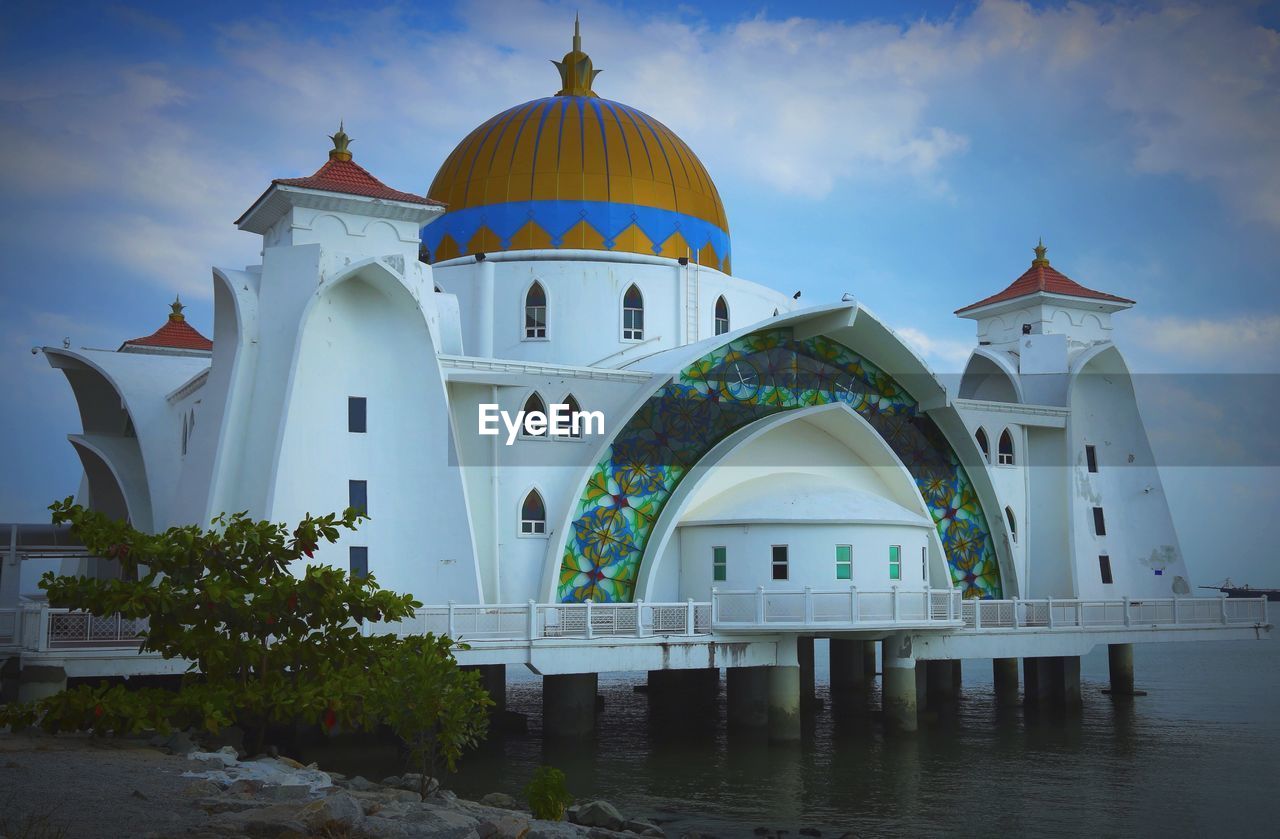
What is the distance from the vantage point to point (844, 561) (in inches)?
1055

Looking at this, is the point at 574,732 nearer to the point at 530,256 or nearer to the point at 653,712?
the point at 653,712

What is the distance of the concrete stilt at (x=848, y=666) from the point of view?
37.2 m

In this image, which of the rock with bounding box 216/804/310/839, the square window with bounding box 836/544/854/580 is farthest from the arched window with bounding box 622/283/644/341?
the rock with bounding box 216/804/310/839

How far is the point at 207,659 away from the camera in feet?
58.1

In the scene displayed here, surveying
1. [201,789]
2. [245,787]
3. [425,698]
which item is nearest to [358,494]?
[425,698]

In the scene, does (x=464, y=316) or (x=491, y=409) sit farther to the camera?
(x=464, y=316)

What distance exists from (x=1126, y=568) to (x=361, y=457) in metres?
20.7

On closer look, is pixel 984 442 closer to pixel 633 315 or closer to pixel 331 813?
pixel 633 315

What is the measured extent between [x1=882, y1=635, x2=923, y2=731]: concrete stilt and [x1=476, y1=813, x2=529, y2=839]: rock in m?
13.6

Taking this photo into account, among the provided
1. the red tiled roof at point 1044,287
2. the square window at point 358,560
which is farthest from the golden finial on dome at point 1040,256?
the square window at point 358,560

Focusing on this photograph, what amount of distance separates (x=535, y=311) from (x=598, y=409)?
5.64 metres

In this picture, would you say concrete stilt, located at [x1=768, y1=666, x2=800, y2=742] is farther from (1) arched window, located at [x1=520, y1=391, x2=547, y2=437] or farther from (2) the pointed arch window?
(2) the pointed arch window

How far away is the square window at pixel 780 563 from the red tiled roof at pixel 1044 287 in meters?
13.6

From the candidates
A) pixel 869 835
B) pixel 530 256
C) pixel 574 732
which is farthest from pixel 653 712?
pixel 869 835
